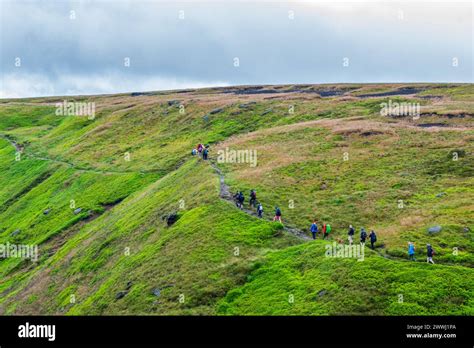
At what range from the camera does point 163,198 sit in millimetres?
76250

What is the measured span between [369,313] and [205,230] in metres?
23.5

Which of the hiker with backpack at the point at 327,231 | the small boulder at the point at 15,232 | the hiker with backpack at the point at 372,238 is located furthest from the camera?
the small boulder at the point at 15,232

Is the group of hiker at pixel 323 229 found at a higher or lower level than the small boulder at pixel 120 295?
higher

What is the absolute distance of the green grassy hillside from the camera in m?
41.2

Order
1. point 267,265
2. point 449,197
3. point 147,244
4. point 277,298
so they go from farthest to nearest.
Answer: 1. point 147,244
2. point 449,197
3. point 267,265
4. point 277,298

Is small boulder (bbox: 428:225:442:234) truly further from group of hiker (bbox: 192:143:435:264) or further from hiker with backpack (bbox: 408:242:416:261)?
hiker with backpack (bbox: 408:242:416:261)

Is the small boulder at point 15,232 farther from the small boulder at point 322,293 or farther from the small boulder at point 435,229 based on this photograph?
the small boulder at point 435,229

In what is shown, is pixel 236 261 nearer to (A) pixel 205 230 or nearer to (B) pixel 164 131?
(A) pixel 205 230

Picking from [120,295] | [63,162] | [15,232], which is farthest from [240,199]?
[63,162]

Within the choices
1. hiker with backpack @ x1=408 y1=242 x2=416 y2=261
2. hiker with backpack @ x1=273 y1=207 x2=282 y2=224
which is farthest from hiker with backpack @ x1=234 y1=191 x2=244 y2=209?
hiker with backpack @ x1=408 y1=242 x2=416 y2=261

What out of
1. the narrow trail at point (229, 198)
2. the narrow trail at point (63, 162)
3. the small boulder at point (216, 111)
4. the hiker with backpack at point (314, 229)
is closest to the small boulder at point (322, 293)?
the hiker with backpack at point (314, 229)

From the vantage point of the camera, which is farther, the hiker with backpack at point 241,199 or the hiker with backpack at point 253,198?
the hiker with backpack at point 253,198

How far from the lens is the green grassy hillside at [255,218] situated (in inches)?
1620

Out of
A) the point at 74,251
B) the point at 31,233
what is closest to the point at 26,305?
the point at 74,251
